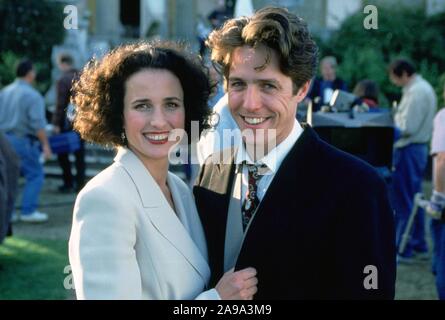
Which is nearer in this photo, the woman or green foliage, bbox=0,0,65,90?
the woman

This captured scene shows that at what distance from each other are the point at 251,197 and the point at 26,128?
6.50 meters

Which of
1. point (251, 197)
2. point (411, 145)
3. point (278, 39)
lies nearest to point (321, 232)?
point (251, 197)

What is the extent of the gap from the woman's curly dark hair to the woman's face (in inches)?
1.3

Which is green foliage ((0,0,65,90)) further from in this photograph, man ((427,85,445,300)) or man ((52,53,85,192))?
man ((427,85,445,300))

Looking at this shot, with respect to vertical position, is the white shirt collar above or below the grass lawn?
above

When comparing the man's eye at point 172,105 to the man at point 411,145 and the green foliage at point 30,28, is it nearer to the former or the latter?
the man at point 411,145

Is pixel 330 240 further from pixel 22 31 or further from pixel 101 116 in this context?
pixel 22 31

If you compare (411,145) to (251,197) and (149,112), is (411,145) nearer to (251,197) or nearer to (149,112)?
(251,197)

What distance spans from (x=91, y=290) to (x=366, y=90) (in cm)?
561

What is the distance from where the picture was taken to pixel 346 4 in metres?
18.9

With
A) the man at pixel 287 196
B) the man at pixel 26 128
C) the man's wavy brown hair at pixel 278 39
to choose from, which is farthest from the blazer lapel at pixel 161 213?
the man at pixel 26 128

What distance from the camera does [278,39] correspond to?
2.38m

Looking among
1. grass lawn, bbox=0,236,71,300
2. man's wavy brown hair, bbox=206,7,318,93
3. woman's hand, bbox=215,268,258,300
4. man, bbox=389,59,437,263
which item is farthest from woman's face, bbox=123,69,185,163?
man, bbox=389,59,437,263

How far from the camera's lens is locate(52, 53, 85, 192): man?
9.55 m
